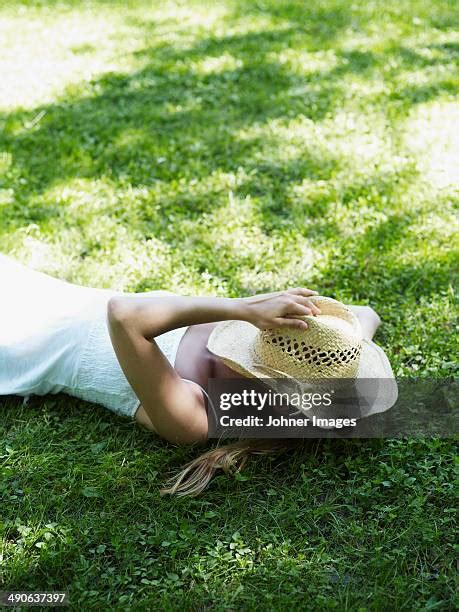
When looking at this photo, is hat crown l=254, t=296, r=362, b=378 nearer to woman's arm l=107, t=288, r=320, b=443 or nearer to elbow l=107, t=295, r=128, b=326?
woman's arm l=107, t=288, r=320, b=443

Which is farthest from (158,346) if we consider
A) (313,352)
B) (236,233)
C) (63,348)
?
(236,233)

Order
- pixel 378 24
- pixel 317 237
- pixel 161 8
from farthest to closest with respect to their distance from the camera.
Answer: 1. pixel 161 8
2. pixel 378 24
3. pixel 317 237

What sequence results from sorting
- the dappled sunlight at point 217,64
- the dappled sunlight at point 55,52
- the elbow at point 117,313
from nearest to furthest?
the elbow at point 117,313 < the dappled sunlight at point 55,52 < the dappled sunlight at point 217,64

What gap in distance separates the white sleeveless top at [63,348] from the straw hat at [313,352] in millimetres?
364

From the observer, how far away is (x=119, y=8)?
8.91 m

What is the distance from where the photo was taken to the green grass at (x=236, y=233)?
264cm

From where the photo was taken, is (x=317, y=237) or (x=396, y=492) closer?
(x=396, y=492)

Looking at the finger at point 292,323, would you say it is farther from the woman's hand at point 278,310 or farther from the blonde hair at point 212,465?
the blonde hair at point 212,465

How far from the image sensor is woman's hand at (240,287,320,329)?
2.63 meters

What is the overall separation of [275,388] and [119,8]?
740 cm

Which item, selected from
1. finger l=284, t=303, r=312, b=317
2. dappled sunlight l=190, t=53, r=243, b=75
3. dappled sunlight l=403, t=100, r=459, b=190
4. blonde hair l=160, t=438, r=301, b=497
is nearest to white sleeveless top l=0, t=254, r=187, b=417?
blonde hair l=160, t=438, r=301, b=497

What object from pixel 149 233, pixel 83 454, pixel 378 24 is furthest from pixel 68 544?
pixel 378 24

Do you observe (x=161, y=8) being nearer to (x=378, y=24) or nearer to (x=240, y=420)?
(x=378, y=24)

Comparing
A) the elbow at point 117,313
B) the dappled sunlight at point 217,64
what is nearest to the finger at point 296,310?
the elbow at point 117,313
